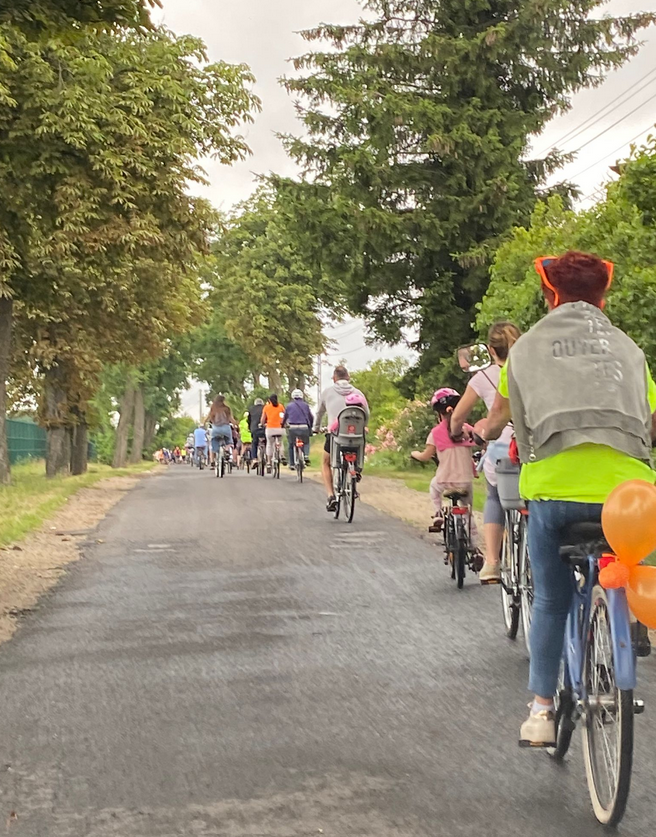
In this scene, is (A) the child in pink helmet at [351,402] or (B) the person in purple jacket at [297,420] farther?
(B) the person in purple jacket at [297,420]

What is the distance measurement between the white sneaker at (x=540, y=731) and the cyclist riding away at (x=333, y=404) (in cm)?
1108

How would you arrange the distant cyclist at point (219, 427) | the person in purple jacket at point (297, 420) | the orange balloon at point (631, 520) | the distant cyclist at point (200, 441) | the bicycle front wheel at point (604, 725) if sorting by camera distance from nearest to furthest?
the bicycle front wheel at point (604, 725) → the orange balloon at point (631, 520) → the person in purple jacket at point (297, 420) → the distant cyclist at point (219, 427) → the distant cyclist at point (200, 441)

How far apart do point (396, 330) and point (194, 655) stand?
77.0 feet

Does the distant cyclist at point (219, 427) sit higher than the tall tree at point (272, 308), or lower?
lower

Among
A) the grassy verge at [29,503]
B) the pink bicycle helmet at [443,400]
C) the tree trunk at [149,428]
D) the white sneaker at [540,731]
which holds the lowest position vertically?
the white sneaker at [540,731]

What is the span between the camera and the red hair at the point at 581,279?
193 inches

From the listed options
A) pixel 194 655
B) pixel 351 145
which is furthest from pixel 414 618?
pixel 351 145

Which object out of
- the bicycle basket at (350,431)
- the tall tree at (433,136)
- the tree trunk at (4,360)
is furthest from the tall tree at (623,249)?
the tree trunk at (4,360)

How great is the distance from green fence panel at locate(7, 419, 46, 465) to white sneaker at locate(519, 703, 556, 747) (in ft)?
115

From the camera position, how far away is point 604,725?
14.7 feet

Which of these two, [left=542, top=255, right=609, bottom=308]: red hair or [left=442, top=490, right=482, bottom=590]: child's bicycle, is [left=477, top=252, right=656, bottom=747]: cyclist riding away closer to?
[left=542, top=255, right=609, bottom=308]: red hair

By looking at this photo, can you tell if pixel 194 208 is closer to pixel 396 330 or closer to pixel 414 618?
pixel 396 330

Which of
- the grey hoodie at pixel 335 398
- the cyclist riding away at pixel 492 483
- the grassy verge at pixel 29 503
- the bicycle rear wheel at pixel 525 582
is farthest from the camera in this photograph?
the grey hoodie at pixel 335 398

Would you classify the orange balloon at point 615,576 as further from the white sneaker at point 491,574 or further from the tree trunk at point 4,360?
the tree trunk at point 4,360
